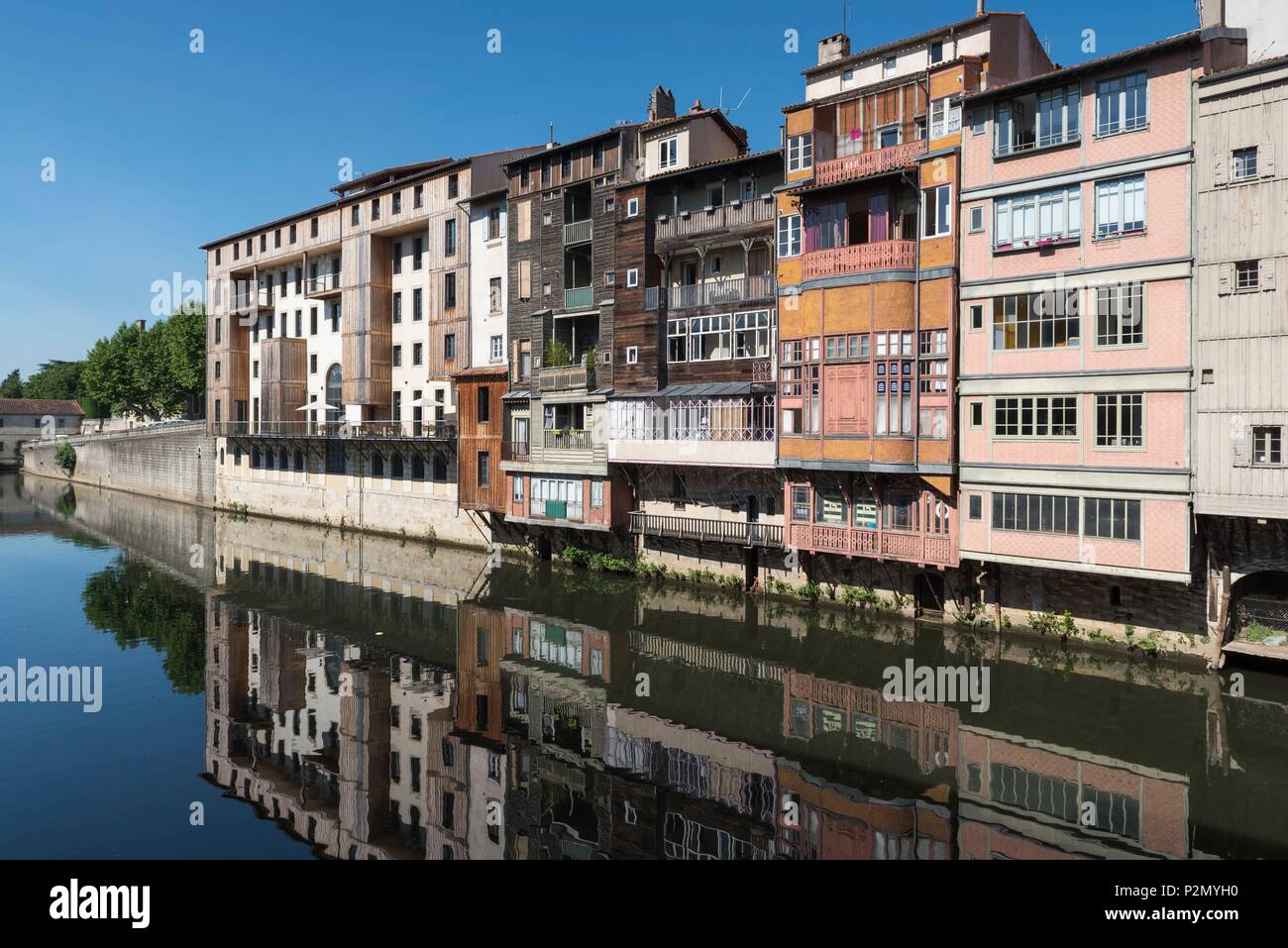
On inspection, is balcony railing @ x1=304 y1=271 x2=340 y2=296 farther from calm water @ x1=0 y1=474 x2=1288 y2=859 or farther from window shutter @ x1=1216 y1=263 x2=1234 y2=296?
window shutter @ x1=1216 y1=263 x2=1234 y2=296

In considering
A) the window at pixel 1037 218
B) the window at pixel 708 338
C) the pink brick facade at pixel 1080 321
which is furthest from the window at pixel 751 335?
the window at pixel 1037 218

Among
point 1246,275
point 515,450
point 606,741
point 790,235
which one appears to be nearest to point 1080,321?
point 1246,275

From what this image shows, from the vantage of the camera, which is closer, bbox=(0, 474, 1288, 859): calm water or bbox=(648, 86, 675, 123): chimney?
bbox=(0, 474, 1288, 859): calm water

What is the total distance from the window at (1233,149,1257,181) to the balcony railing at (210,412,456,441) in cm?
3989

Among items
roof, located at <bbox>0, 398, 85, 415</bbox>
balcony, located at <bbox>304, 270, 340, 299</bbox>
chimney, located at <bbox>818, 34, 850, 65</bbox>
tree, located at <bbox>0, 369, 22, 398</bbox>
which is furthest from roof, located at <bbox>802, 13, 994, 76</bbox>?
tree, located at <bbox>0, 369, 22, 398</bbox>

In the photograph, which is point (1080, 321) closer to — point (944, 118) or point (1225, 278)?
point (1225, 278)

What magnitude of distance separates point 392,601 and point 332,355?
32.8 metres

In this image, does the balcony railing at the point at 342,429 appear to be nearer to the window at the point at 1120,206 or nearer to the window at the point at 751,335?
the window at the point at 751,335

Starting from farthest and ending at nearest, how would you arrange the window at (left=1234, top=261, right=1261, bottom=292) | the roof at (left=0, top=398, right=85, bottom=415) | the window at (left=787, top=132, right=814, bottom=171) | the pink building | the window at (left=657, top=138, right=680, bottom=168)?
the roof at (left=0, top=398, right=85, bottom=415) < the window at (left=657, top=138, right=680, bottom=168) < the window at (left=787, top=132, right=814, bottom=171) < the pink building < the window at (left=1234, top=261, right=1261, bottom=292)

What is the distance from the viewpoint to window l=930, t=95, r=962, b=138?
31125 millimetres

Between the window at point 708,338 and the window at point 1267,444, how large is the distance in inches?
786

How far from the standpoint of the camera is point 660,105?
45750 mm
